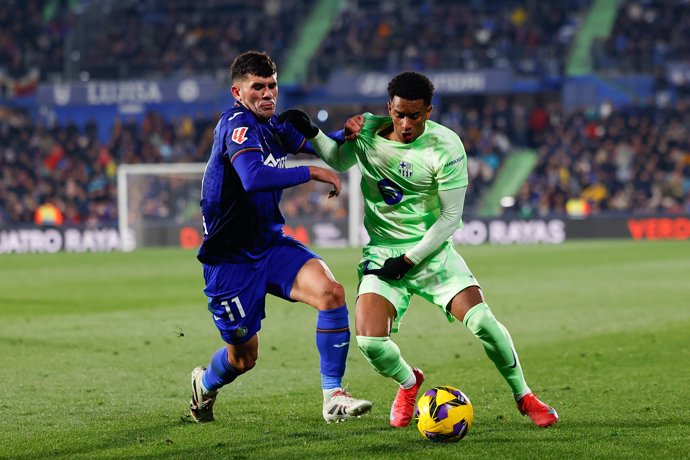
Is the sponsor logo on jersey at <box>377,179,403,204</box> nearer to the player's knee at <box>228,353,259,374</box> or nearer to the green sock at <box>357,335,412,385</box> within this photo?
the green sock at <box>357,335,412,385</box>

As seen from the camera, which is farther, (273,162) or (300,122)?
(300,122)

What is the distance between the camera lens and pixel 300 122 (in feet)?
19.6

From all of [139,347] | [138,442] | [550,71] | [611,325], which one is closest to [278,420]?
[138,442]

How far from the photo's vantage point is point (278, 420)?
238 inches

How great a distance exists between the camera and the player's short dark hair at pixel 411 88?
554cm

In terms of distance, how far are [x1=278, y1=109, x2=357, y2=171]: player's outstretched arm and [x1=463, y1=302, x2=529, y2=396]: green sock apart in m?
1.15

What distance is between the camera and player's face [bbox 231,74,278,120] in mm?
5777

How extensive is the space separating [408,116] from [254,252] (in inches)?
45.3

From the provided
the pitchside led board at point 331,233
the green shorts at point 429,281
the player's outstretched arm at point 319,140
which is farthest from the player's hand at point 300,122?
the pitchside led board at point 331,233

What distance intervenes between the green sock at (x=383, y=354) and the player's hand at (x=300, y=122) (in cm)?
122

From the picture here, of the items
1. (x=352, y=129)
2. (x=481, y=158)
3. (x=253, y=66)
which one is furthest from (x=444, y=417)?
(x=481, y=158)

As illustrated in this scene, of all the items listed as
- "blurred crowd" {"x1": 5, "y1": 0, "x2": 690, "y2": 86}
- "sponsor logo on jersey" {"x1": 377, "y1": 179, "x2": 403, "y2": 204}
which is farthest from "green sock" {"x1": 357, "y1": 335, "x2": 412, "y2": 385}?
"blurred crowd" {"x1": 5, "y1": 0, "x2": 690, "y2": 86}

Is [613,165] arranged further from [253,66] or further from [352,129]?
[253,66]

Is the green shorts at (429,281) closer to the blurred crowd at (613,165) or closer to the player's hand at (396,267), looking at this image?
the player's hand at (396,267)
